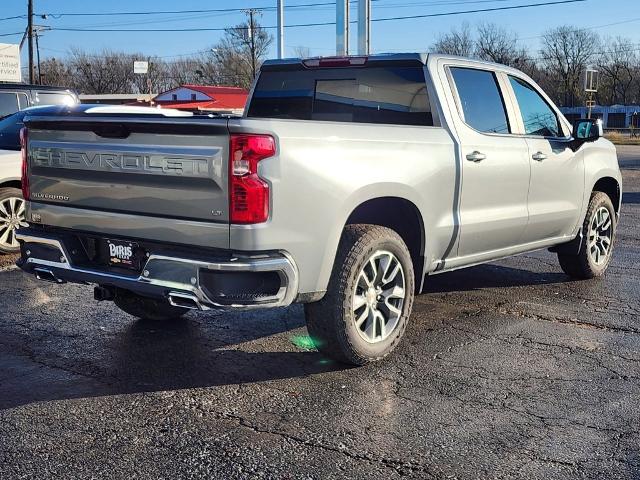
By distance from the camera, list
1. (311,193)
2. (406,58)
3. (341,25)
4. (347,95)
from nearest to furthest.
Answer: (311,193) < (406,58) < (347,95) < (341,25)

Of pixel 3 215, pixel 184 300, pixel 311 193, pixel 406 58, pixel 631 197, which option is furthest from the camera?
pixel 631 197

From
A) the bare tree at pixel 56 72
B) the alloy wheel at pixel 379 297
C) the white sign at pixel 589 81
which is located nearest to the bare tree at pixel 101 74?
the bare tree at pixel 56 72

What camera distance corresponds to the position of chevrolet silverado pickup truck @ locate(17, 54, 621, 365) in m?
4.11

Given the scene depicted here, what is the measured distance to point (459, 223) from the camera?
5508 mm

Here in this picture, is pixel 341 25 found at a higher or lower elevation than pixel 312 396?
higher

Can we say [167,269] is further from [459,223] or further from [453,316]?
[453,316]

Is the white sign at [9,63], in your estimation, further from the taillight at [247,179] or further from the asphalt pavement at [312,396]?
the taillight at [247,179]

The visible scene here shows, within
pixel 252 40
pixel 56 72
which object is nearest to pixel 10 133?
pixel 252 40

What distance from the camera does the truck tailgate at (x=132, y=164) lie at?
13.4 ft

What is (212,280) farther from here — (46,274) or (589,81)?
(589,81)

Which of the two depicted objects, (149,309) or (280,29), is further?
(280,29)

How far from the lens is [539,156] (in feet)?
20.9

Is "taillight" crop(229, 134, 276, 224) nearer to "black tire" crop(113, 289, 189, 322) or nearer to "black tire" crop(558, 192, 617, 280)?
"black tire" crop(113, 289, 189, 322)

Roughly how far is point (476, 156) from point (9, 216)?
5.58 metres
